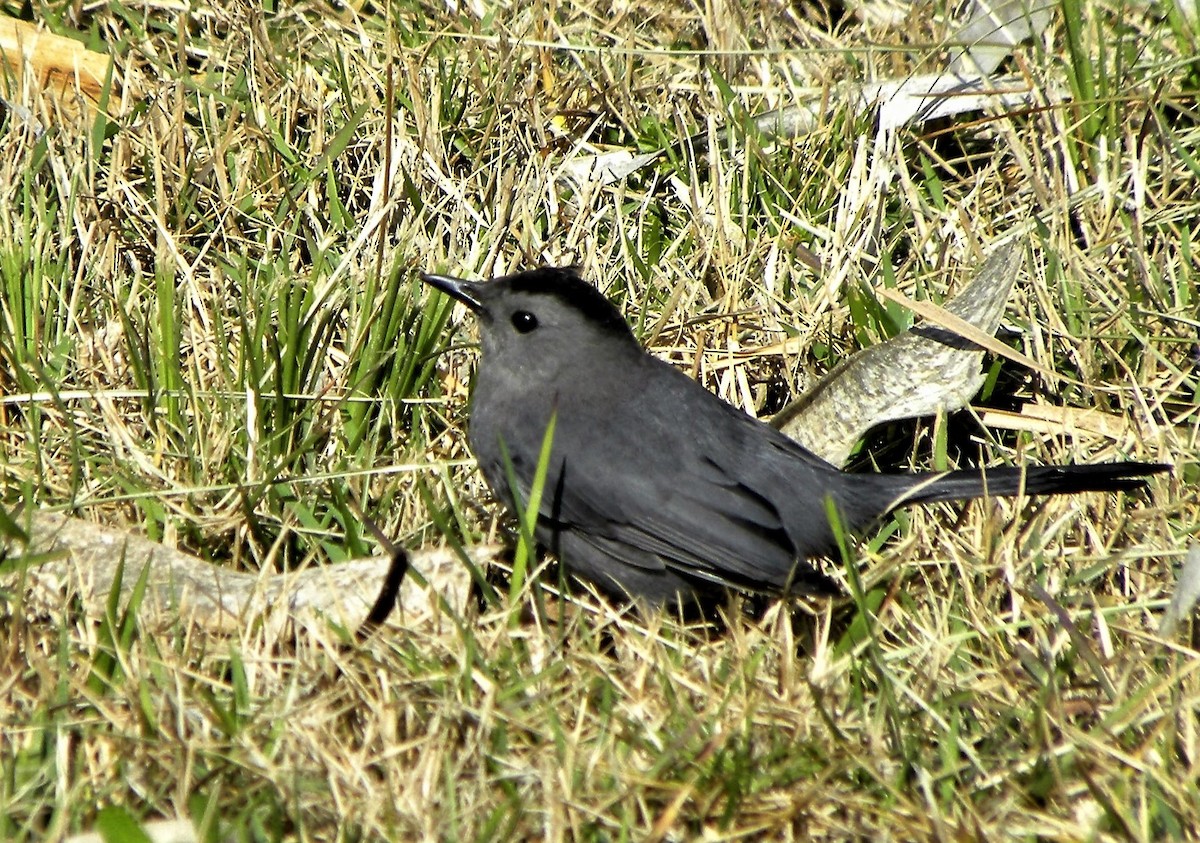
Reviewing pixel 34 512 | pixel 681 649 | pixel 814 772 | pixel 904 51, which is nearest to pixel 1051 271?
pixel 904 51

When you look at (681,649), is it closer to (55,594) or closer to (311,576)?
(311,576)

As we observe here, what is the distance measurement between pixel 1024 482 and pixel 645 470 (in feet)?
3.24

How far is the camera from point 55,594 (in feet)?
10.5

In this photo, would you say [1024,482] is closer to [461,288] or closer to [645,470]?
[645,470]

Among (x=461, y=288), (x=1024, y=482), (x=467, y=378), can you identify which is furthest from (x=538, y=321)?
(x=1024, y=482)

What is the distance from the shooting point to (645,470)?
12.6 ft

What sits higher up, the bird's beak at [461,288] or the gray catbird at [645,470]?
the bird's beak at [461,288]

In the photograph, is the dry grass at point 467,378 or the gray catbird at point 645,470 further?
the gray catbird at point 645,470

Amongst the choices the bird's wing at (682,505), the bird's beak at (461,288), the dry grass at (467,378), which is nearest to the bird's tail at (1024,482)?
the dry grass at (467,378)

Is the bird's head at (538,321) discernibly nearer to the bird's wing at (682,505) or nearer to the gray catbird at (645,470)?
the gray catbird at (645,470)

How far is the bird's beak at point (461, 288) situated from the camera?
→ 161 inches

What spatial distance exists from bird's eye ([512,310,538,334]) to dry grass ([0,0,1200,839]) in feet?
1.02

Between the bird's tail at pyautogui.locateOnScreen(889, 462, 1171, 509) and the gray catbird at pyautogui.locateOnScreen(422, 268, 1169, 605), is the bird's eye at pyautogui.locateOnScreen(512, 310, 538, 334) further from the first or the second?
the bird's tail at pyautogui.locateOnScreen(889, 462, 1171, 509)

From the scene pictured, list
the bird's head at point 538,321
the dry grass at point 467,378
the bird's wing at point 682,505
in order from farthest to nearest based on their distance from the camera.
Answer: the bird's head at point 538,321 → the bird's wing at point 682,505 → the dry grass at point 467,378
